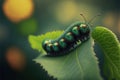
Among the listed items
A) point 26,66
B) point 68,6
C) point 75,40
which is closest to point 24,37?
point 26,66

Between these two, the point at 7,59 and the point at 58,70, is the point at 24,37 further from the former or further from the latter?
the point at 58,70


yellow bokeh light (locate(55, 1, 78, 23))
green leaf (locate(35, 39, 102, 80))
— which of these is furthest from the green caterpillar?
yellow bokeh light (locate(55, 1, 78, 23))

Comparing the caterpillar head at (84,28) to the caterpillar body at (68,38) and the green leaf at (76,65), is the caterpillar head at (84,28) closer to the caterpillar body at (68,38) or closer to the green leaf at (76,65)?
the caterpillar body at (68,38)

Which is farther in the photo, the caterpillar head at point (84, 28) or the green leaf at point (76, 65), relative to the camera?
the caterpillar head at point (84, 28)

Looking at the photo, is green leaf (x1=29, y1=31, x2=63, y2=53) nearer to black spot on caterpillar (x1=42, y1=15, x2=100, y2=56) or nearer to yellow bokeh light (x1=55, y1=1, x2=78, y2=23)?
black spot on caterpillar (x1=42, y1=15, x2=100, y2=56)

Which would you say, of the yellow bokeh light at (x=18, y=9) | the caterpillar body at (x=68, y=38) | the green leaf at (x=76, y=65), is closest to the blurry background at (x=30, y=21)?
the yellow bokeh light at (x=18, y=9)

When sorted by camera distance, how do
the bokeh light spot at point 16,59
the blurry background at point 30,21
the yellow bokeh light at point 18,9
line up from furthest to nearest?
1. the yellow bokeh light at point 18,9
2. the bokeh light spot at point 16,59
3. the blurry background at point 30,21

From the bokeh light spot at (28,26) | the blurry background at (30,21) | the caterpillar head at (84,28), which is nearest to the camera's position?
the caterpillar head at (84,28)
